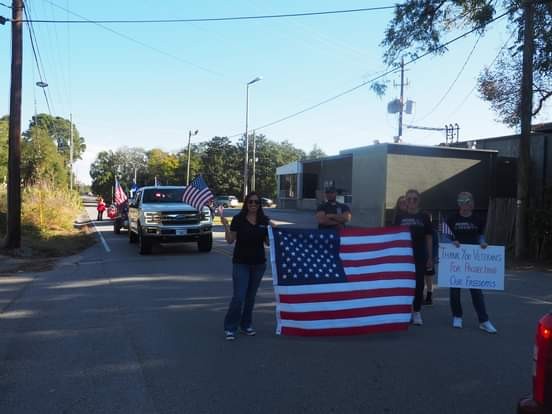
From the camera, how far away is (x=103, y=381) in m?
4.90

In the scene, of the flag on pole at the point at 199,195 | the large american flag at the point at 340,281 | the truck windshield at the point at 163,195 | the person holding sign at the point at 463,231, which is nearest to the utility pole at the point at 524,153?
the person holding sign at the point at 463,231

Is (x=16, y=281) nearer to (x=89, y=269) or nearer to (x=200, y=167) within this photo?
(x=89, y=269)

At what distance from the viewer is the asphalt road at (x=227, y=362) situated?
14.5ft

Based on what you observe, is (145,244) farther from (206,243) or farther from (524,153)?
(524,153)

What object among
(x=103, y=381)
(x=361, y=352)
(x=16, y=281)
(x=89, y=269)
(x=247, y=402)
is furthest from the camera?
(x=89, y=269)

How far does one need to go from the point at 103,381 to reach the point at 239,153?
7825 cm

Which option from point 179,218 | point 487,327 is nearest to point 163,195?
point 179,218

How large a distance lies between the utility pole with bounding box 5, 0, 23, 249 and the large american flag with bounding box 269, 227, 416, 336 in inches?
442

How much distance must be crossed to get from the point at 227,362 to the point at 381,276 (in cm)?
229

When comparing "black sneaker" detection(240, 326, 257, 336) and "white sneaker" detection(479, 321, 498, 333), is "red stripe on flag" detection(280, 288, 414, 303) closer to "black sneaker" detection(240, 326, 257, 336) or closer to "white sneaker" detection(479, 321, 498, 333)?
"black sneaker" detection(240, 326, 257, 336)

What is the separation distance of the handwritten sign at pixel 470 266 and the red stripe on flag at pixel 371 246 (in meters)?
0.56

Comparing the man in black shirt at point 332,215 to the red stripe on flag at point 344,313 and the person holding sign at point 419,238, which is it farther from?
the red stripe on flag at point 344,313

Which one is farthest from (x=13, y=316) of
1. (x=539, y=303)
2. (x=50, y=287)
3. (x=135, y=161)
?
(x=135, y=161)

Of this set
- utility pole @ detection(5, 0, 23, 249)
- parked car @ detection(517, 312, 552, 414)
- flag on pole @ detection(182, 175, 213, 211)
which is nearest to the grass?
utility pole @ detection(5, 0, 23, 249)
